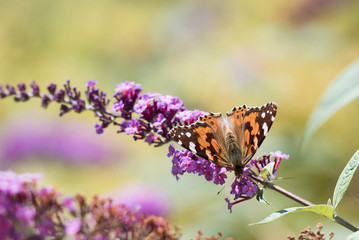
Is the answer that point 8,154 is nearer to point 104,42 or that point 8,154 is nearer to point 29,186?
point 104,42

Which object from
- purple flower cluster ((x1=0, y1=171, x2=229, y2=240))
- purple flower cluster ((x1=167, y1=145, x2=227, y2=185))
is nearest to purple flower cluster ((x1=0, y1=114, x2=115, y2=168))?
purple flower cluster ((x1=167, y1=145, x2=227, y2=185))

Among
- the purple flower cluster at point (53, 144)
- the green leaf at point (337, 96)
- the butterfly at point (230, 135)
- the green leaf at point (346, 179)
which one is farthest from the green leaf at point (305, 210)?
the purple flower cluster at point (53, 144)

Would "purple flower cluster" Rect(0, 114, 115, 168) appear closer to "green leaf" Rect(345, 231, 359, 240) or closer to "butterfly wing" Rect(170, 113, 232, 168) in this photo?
"butterfly wing" Rect(170, 113, 232, 168)

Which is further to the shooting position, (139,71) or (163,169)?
(139,71)

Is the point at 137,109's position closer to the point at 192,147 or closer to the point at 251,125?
the point at 192,147

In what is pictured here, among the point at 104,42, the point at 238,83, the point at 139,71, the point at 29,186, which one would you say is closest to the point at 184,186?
the point at 238,83

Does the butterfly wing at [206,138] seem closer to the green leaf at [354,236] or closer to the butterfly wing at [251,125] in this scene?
the butterfly wing at [251,125]

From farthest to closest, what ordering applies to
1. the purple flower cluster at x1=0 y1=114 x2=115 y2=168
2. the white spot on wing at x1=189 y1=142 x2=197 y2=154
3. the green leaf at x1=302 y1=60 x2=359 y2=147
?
the purple flower cluster at x1=0 y1=114 x2=115 y2=168, the green leaf at x1=302 y1=60 x2=359 y2=147, the white spot on wing at x1=189 y1=142 x2=197 y2=154
